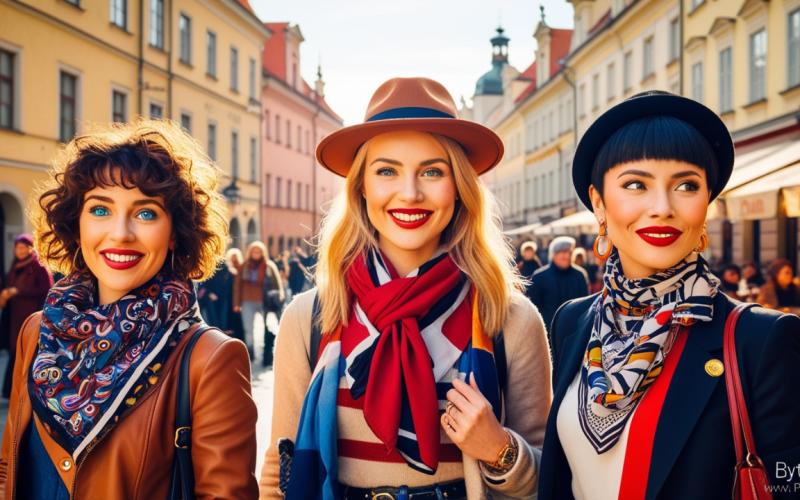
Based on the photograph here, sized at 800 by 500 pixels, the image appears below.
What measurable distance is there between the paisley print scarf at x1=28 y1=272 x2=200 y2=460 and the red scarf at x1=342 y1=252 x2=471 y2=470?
2.04ft

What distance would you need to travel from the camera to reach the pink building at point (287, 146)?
3694 centimetres

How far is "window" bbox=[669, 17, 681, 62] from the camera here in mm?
23547

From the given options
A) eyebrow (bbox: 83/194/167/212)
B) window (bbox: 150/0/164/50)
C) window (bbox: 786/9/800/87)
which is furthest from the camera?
window (bbox: 150/0/164/50)

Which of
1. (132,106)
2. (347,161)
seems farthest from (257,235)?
(347,161)

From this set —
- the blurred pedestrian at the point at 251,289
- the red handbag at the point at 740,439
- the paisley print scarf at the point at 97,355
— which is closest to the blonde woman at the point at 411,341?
the paisley print scarf at the point at 97,355

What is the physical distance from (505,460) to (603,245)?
739mm

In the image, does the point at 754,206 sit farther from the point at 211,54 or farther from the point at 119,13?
the point at 211,54

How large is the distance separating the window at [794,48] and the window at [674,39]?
23.1 feet

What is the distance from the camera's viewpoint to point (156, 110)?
79.8 ft

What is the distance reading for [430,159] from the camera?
2.63 metres

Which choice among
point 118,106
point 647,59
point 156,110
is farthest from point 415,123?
point 647,59

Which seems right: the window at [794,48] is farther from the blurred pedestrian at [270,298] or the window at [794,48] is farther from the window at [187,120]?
the window at [187,120]

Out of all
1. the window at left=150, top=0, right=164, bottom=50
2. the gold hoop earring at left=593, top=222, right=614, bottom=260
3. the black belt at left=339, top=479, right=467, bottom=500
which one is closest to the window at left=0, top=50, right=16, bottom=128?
the window at left=150, top=0, right=164, bottom=50

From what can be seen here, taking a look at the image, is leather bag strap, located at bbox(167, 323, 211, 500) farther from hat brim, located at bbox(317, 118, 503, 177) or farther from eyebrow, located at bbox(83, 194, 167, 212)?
hat brim, located at bbox(317, 118, 503, 177)
